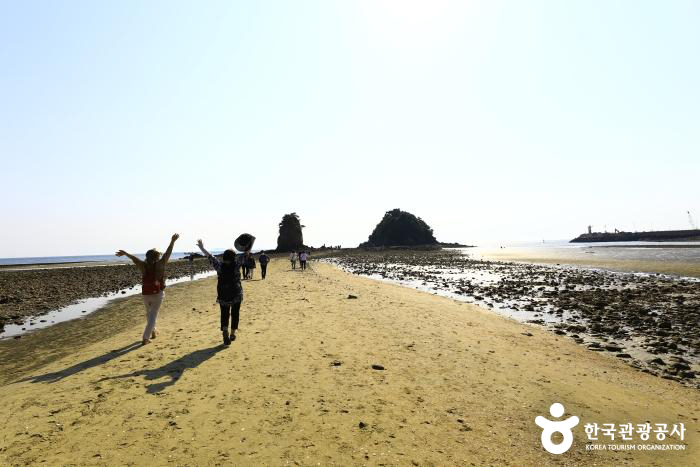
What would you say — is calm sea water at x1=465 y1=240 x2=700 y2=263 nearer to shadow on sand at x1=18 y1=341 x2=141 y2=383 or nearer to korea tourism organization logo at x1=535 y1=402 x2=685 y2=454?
korea tourism organization logo at x1=535 y1=402 x2=685 y2=454

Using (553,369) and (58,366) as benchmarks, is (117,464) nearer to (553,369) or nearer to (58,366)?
(58,366)

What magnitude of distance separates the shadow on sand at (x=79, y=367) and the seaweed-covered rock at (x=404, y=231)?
509ft

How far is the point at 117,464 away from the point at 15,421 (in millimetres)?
2652

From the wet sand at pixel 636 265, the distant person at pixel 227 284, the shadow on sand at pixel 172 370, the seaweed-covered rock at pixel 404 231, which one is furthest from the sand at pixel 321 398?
the seaweed-covered rock at pixel 404 231

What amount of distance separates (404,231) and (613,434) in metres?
161

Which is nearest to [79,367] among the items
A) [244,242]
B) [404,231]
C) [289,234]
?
[244,242]

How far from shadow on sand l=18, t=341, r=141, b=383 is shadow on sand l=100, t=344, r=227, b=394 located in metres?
1.40

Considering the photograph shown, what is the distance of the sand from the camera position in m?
5.48

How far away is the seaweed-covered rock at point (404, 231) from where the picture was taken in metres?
165

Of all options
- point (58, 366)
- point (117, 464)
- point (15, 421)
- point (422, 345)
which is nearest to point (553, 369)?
point (422, 345)

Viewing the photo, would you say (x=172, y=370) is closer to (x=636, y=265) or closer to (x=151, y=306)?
(x=151, y=306)

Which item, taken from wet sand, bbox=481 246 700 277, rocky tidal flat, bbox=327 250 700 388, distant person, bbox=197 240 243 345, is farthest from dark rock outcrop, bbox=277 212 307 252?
distant person, bbox=197 240 243 345

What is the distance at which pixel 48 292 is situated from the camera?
101ft

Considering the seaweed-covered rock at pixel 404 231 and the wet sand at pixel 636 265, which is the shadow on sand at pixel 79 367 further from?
the seaweed-covered rock at pixel 404 231
